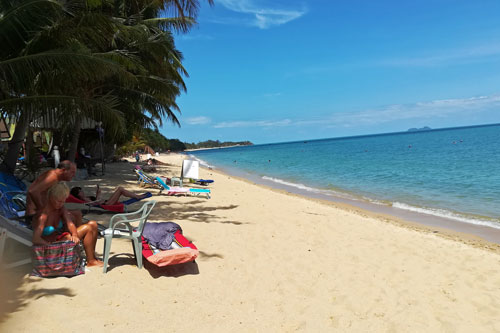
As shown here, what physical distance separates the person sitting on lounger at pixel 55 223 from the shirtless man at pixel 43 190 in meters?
0.14

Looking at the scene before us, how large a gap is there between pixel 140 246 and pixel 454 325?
3108 millimetres

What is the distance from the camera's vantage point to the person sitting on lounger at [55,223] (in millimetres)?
3080

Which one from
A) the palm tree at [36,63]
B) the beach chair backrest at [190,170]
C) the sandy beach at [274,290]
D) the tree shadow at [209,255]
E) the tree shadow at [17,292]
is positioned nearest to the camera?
the tree shadow at [17,292]

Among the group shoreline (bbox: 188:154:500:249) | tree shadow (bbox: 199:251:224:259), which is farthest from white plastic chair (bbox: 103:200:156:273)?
shoreline (bbox: 188:154:500:249)

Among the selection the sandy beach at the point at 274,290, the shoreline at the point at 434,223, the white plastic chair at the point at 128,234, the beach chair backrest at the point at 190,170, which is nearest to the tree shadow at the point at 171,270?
the sandy beach at the point at 274,290

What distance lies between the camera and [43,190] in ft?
11.1

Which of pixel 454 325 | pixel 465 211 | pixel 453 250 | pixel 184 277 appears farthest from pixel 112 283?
pixel 465 211

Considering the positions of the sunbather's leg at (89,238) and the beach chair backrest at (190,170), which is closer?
the sunbather's leg at (89,238)

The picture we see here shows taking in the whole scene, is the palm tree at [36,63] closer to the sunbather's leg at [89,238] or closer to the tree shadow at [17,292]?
the sunbather's leg at [89,238]

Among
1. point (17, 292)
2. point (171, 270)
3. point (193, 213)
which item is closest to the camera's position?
point (17, 292)

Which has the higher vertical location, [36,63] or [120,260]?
[36,63]

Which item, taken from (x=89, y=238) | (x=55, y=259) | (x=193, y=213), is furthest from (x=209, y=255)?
(x=193, y=213)

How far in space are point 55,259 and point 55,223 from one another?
0.34 meters

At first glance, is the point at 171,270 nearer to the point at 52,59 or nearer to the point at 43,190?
the point at 43,190
